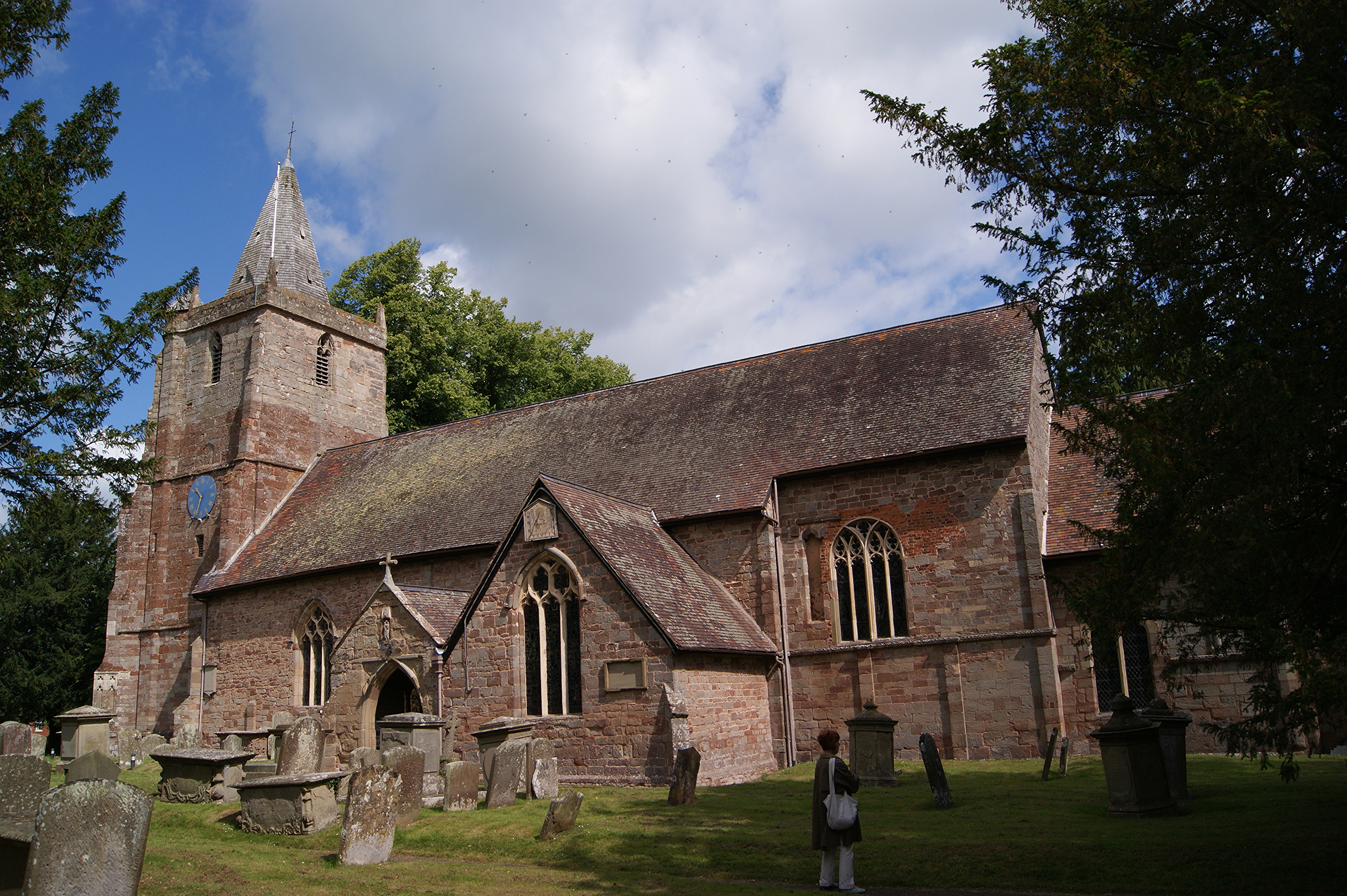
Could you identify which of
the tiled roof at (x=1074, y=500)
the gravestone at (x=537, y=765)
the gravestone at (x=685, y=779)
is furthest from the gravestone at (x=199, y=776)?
the tiled roof at (x=1074, y=500)

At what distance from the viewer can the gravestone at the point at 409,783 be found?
13.2m

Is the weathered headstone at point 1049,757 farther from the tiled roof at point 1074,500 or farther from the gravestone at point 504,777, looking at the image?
the gravestone at point 504,777

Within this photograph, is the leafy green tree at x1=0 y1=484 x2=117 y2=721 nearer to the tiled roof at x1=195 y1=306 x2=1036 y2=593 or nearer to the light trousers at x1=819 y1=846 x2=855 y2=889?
the tiled roof at x1=195 y1=306 x2=1036 y2=593

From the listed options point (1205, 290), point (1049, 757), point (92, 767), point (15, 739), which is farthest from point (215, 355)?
point (1205, 290)

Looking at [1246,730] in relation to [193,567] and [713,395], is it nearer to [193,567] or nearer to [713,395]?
[713,395]

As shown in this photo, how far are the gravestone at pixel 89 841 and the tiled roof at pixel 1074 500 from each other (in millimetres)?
16119

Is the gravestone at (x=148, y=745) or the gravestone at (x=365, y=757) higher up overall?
the gravestone at (x=365, y=757)

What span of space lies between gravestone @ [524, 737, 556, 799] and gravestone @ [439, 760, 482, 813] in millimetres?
909

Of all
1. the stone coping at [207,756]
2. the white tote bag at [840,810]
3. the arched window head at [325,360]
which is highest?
the arched window head at [325,360]

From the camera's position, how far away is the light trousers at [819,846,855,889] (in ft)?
29.6

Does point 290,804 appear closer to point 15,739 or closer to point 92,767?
point 92,767

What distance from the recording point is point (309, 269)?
35969mm

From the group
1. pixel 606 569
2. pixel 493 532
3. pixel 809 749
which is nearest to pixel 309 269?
pixel 493 532

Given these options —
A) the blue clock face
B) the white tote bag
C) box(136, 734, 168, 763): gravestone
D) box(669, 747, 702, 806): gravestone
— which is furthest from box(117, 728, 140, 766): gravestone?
the white tote bag
